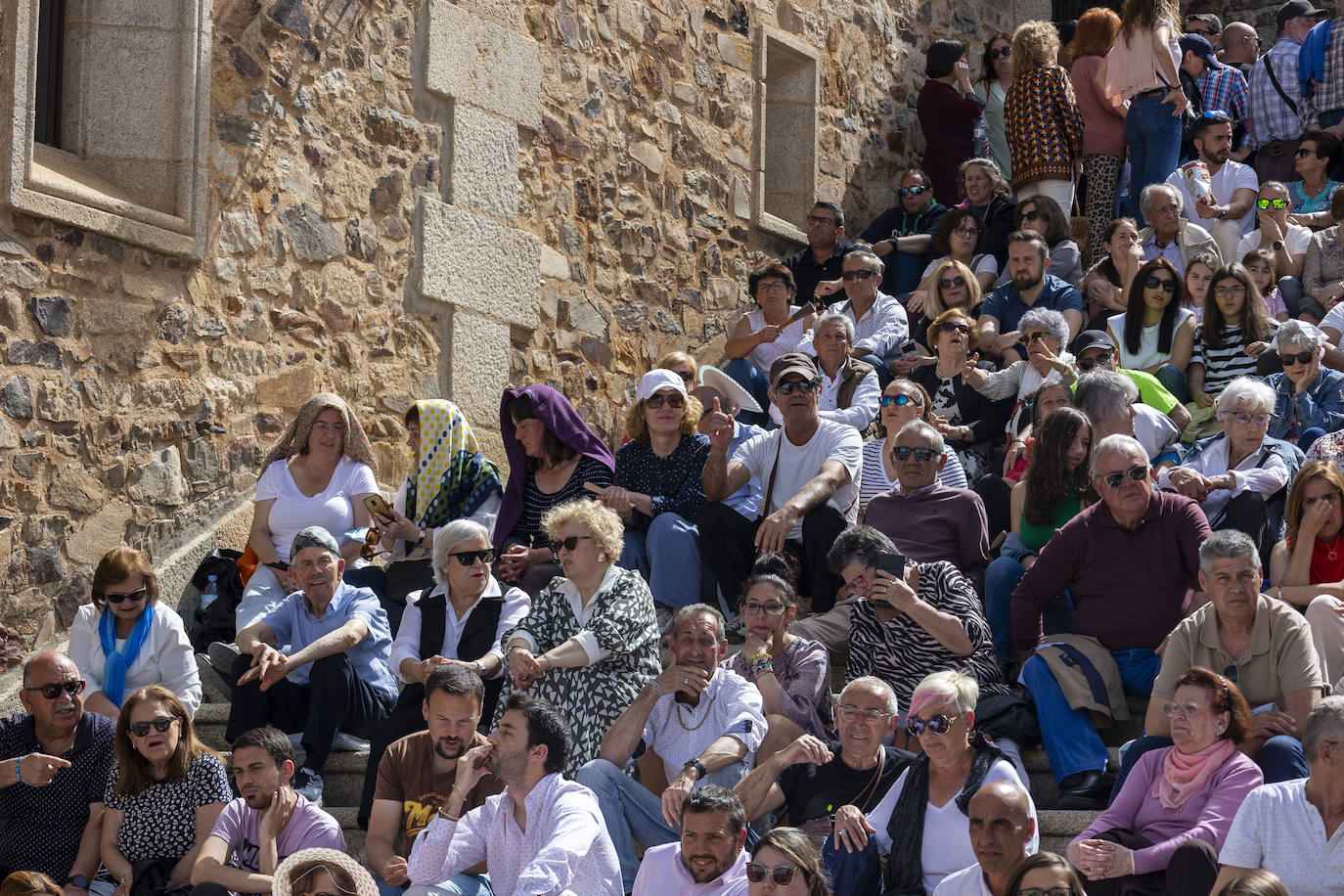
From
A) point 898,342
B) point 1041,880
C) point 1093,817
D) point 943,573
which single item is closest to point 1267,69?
point 898,342

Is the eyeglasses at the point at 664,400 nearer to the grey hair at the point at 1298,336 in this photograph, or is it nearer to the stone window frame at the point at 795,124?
the grey hair at the point at 1298,336

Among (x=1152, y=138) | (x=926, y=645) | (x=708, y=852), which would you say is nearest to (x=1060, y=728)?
(x=926, y=645)

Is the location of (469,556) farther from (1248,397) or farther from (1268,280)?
(1268,280)

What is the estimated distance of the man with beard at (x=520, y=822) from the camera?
17.4 ft

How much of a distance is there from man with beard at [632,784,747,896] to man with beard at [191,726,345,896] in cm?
120

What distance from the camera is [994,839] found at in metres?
5.03

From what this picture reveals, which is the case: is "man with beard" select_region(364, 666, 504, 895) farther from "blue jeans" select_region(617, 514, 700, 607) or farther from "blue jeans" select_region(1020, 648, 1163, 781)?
"blue jeans" select_region(1020, 648, 1163, 781)

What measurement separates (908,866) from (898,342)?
497cm

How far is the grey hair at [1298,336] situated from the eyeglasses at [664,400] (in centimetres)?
256

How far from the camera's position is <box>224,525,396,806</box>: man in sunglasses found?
6543mm

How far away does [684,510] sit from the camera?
7504 millimetres

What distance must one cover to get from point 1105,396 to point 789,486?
1.31 m

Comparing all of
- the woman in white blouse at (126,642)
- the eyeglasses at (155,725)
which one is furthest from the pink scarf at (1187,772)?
the woman in white blouse at (126,642)

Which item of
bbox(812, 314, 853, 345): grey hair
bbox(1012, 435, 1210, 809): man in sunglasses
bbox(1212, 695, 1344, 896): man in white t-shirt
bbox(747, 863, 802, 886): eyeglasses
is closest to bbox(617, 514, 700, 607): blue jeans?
bbox(1012, 435, 1210, 809): man in sunglasses
